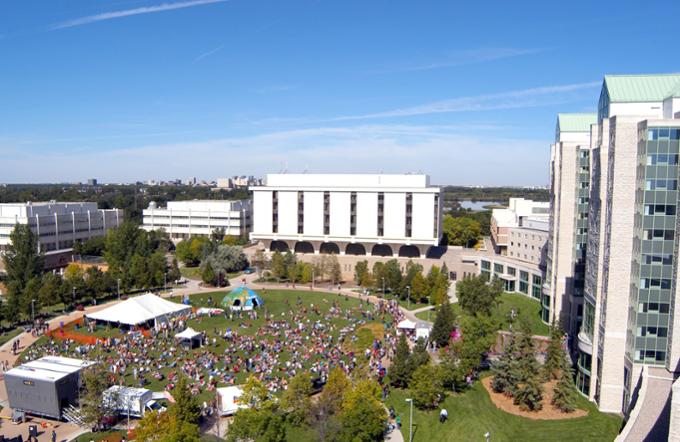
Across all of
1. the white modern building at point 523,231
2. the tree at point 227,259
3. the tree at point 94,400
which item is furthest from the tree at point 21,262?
the white modern building at point 523,231

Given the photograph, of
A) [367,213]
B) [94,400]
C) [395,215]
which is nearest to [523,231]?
[395,215]

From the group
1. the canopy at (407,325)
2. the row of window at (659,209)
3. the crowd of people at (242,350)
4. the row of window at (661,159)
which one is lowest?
the crowd of people at (242,350)

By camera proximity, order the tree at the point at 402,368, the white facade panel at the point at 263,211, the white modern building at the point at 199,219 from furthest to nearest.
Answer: the white modern building at the point at 199,219 < the white facade panel at the point at 263,211 < the tree at the point at 402,368

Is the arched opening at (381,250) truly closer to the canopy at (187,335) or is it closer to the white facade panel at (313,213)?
the white facade panel at (313,213)

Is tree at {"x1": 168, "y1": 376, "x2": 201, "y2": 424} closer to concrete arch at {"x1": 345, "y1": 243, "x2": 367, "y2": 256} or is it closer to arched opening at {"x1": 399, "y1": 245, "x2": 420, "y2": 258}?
concrete arch at {"x1": 345, "y1": 243, "x2": 367, "y2": 256}

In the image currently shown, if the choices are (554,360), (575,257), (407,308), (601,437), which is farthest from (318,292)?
(601,437)

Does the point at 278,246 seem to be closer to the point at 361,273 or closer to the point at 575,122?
the point at 361,273

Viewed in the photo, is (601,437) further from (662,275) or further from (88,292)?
(88,292)
